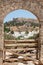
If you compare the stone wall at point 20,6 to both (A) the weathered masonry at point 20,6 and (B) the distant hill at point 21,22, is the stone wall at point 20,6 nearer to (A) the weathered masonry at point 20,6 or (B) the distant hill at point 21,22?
(A) the weathered masonry at point 20,6

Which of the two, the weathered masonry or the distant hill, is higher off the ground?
the distant hill

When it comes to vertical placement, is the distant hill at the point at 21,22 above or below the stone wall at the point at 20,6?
above

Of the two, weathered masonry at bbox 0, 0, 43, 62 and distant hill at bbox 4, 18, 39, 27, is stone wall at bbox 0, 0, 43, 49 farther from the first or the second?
distant hill at bbox 4, 18, 39, 27

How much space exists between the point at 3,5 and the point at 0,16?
47 cm

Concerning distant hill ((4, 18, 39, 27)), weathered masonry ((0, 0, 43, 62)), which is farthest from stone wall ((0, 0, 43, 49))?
distant hill ((4, 18, 39, 27))

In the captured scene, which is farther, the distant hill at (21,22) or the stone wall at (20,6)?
the distant hill at (21,22)

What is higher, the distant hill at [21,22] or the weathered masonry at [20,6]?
the distant hill at [21,22]

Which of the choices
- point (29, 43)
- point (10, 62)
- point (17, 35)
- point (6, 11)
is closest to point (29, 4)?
point (6, 11)

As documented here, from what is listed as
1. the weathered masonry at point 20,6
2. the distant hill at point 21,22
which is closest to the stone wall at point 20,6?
the weathered masonry at point 20,6

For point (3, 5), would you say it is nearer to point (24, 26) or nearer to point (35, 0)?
point (35, 0)

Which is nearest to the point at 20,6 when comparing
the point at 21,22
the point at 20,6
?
the point at 20,6

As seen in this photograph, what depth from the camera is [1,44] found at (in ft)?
27.9

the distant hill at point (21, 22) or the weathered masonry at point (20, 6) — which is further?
the distant hill at point (21, 22)

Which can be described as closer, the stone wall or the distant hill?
the stone wall
